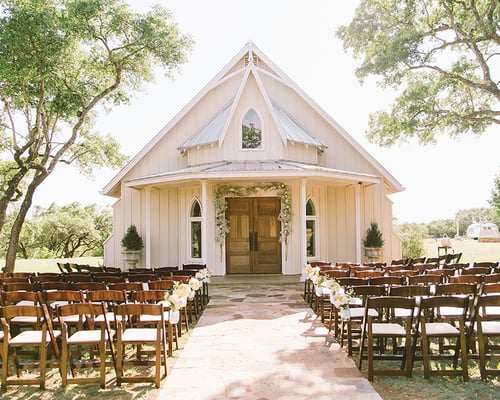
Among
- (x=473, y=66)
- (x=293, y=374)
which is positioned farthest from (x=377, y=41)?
(x=293, y=374)

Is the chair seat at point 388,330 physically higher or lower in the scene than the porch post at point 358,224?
lower

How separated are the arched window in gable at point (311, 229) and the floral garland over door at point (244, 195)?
1.12 meters

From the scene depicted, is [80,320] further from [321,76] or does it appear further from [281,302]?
[321,76]

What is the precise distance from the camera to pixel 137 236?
16859mm

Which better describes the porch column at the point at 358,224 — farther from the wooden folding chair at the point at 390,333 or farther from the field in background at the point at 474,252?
the wooden folding chair at the point at 390,333

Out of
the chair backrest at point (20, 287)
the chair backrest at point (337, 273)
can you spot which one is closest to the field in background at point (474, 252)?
the chair backrest at point (337, 273)

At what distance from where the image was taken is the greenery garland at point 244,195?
15.4 m

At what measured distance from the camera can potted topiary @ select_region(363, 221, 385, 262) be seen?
52.7 feet

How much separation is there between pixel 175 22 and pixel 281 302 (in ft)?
37.4

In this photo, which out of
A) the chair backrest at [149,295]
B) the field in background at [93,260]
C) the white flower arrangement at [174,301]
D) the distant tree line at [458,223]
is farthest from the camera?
the distant tree line at [458,223]

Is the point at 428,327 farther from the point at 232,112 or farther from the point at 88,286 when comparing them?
the point at 232,112

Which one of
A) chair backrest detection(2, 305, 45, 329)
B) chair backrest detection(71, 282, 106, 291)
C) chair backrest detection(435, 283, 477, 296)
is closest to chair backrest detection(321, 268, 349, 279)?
chair backrest detection(435, 283, 477, 296)

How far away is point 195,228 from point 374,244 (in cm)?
644

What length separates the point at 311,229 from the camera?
Result: 643 inches
